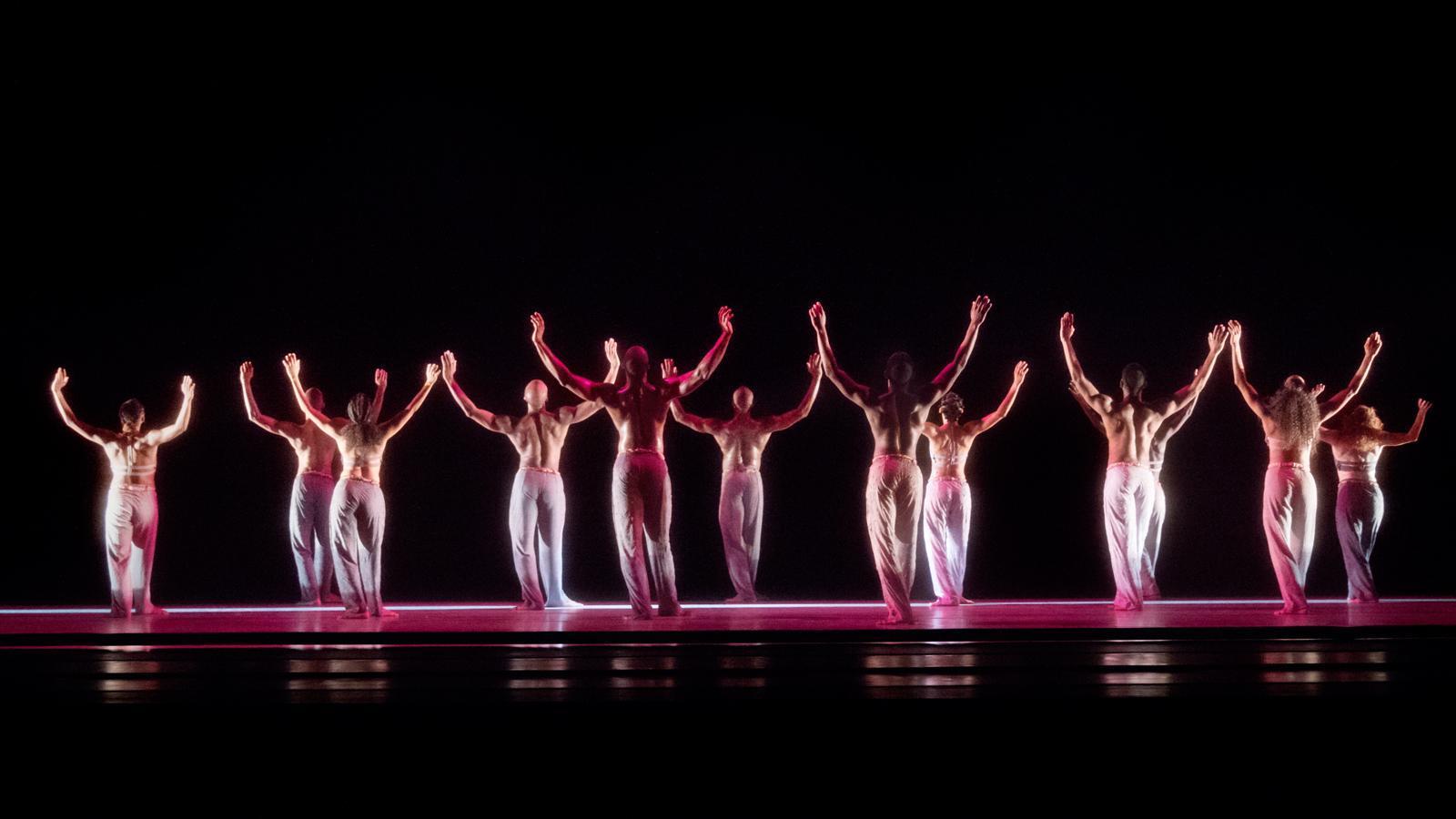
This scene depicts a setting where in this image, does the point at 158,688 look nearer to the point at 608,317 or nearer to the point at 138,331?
the point at 608,317

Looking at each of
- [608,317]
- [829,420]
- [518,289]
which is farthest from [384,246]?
[829,420]

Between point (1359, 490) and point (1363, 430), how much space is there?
0.49 meters

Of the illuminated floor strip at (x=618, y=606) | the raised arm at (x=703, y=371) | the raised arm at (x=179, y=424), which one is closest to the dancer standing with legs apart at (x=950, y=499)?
the illuminated floor strip at (x=618, y=606)

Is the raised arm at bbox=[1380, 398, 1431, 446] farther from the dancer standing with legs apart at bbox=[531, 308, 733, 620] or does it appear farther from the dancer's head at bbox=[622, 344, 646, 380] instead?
the dancer's head at bbox=[622, 344, 646, 380]

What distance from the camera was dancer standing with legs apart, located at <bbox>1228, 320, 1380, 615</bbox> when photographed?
24.3ft

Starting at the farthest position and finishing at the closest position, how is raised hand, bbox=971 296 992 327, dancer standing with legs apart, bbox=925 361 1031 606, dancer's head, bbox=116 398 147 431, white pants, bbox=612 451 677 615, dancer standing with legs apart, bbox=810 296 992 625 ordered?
dancer standing with legs apart, bbox=925 361 1031 606, dancer's head, bbox=116 398 147 431, white pants, bbox=612 451 677 615, raised hand, bbox=971 296 992 327, dancer standing with legs apart, bbox=810 296 992 625

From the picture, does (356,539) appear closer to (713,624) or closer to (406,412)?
(406,412)

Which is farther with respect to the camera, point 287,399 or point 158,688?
point 287,399

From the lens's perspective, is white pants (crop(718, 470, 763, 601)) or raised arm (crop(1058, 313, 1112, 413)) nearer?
raised arm (crop(1058, 313, 1112, 413))

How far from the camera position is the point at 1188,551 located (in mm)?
9688

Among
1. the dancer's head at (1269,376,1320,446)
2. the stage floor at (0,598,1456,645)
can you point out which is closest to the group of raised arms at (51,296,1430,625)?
the dancer's head at (1269,376,1320,446)

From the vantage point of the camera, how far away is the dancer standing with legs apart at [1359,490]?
8336 millimetres

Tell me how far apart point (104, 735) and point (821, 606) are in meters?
5.55

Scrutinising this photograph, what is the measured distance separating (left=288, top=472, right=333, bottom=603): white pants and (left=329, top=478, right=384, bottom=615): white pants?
2.80ft
